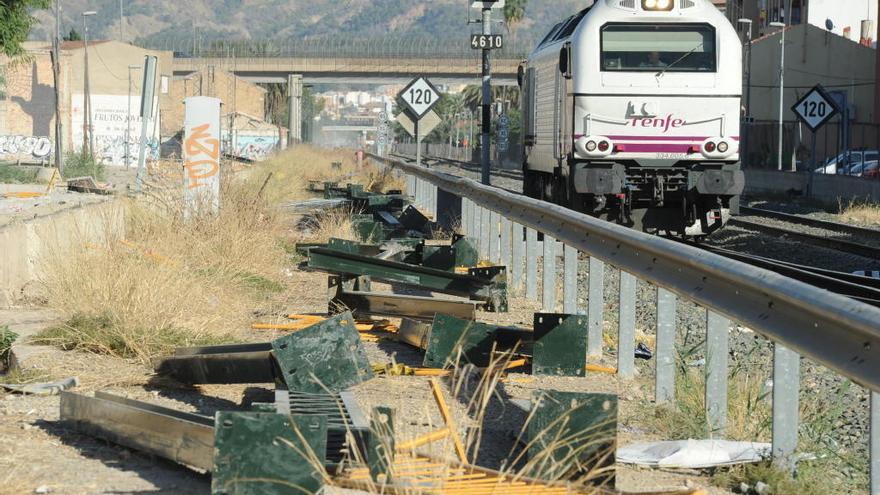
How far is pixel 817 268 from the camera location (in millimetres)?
16891

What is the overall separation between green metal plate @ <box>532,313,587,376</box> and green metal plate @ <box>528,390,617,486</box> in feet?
7.60

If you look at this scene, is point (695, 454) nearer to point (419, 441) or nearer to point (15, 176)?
point (419, 441)

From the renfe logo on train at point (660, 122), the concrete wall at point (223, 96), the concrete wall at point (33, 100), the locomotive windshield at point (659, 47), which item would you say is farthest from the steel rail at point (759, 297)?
the concrete wall at point (223, 96)

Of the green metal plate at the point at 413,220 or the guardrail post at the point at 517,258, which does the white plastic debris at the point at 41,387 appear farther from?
the green metal plate at the point at 413,220

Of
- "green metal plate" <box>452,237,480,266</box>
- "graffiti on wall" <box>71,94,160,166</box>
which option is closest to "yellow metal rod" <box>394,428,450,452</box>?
"green metal plate" <box>452,237,480,266</box>

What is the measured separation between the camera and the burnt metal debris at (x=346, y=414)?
5.06 m

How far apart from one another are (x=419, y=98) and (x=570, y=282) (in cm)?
2221

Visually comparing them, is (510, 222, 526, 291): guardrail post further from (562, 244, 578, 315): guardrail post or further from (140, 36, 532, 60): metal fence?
(140, 36, 532, 60): metal fence

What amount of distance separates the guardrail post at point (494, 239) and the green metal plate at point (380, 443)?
10.4 meters

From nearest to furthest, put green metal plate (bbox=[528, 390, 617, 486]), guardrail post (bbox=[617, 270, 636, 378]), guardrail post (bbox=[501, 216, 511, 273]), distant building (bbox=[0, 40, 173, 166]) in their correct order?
green metal plate (bbox=[528, 390, 617, 486])
guardrail post (bbox=[617, 270, 636, 378])
guardrail post (bbox=[501, 216, 511, 273])
distant building (bbox=[0, 40, 173, 166])

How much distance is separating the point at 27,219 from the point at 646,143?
9.57 m

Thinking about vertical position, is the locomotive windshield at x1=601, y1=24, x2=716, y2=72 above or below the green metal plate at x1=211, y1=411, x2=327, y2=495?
above

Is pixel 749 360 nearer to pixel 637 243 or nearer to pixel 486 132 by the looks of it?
pixel 637 243

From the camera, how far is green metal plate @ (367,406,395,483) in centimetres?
516
